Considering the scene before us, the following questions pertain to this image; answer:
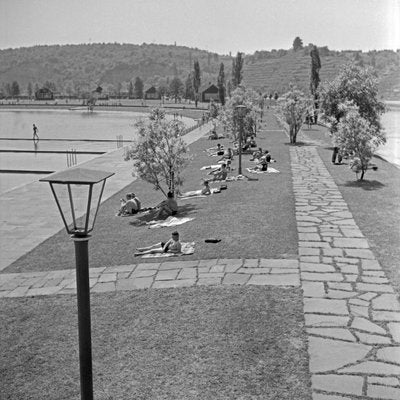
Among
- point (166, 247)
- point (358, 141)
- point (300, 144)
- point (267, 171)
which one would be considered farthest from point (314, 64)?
point (166, 247)

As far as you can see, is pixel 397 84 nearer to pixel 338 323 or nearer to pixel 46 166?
pixel 46 166

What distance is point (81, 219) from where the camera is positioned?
4336 millimetres

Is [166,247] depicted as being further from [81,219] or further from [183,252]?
[81,219]

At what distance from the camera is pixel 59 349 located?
6863 mm

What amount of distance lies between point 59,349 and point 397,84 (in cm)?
15674

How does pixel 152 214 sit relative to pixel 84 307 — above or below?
below

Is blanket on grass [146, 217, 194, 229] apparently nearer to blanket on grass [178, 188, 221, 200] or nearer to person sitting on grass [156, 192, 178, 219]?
person sitting on grass [156, 192, 178, 219]

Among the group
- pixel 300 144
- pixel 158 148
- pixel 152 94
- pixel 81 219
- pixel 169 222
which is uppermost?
pixel 152 94

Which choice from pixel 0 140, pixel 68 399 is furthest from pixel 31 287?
pixel 0 140

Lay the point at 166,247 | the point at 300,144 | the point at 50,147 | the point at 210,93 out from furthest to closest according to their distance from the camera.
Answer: the point at 210,93
the point at 50,147
the point at 300,144
the point at 166,247

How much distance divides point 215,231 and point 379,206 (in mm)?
4324

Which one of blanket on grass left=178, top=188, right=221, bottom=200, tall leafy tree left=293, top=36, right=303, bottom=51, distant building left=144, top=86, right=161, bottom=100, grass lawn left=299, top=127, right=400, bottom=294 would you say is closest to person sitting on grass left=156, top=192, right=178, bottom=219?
blanket on grass left=178, top=188, right=221, bottom=200

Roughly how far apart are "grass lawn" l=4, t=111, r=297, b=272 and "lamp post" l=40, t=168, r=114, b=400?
17.3 ft

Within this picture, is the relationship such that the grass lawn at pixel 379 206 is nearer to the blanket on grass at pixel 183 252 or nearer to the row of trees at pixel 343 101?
the blanket on grass at pixel 183 252
